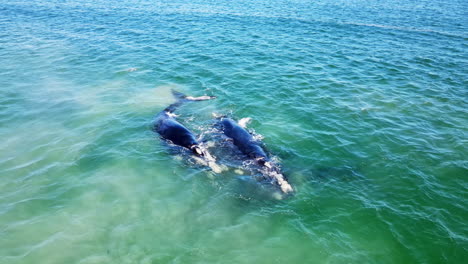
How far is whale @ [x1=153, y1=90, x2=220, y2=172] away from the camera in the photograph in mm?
15852

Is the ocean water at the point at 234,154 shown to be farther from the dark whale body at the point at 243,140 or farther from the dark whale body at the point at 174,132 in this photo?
the dark whale body at the point at 243,140

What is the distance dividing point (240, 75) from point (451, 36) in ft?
96.7

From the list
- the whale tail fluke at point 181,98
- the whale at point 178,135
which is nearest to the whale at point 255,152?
the whale at point 178,135

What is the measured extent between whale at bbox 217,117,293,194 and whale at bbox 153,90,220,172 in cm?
178

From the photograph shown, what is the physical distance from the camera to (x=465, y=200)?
44.4 feet

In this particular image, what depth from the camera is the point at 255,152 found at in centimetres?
1574

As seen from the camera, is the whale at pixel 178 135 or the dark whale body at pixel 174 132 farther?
the dark whale body at pixel 174 132

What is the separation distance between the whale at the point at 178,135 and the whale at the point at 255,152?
178 centimetres

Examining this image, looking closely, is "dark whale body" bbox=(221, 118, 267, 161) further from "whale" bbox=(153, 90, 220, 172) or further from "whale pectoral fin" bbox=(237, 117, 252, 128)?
"whale" bbox=(153, 90, 220, 172)

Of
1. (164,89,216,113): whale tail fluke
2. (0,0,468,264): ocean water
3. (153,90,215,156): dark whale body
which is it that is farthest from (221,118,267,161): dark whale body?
(164,89,216,113): whale tail fluke

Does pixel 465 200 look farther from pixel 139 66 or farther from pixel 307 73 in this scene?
pixel 139 66

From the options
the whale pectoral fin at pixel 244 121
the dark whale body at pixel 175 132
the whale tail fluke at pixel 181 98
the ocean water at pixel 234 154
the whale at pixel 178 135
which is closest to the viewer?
the ocean water at pixel 234 154

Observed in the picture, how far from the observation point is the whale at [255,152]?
14359mm

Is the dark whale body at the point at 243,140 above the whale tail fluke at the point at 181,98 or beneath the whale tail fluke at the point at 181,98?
above
